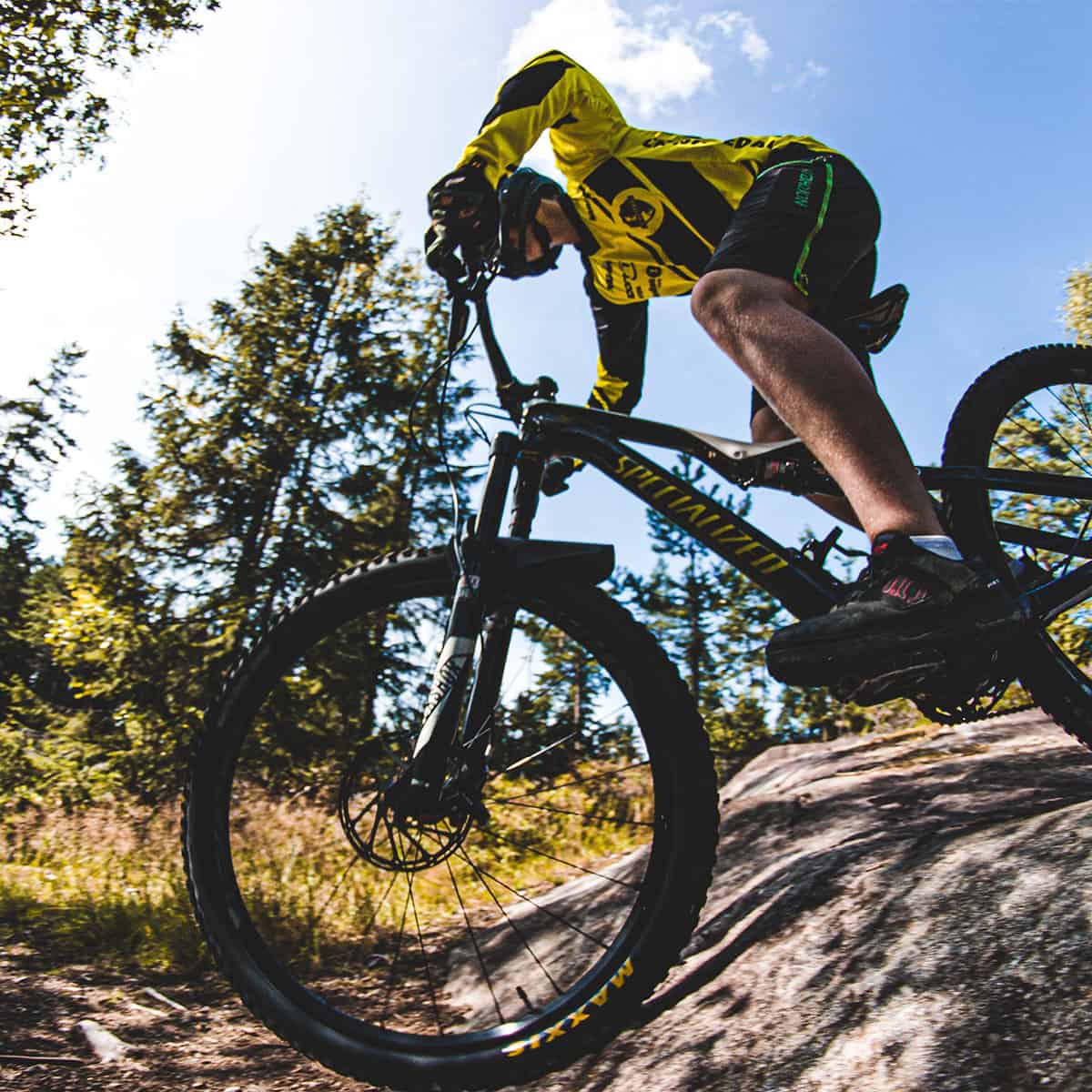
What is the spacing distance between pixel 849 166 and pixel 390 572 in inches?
63.1

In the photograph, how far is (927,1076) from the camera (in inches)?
55.9

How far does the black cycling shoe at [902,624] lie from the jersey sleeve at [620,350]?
3.93 feet

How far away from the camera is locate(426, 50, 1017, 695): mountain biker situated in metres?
1.49

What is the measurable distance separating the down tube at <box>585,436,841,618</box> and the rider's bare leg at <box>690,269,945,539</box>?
0.21 meters

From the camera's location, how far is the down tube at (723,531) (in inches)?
68.7

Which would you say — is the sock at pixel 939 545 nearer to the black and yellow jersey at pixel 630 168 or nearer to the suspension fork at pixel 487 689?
the suspension fork at pixel 487 689

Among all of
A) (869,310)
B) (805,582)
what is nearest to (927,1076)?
(805,582)

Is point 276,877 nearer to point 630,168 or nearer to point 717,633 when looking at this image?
point 630,168

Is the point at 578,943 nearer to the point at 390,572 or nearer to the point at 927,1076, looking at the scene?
the point at 927,1076

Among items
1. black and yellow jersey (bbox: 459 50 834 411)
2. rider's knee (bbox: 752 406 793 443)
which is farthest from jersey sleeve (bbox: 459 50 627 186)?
rider's knee (bbox: 752 406 793 443)

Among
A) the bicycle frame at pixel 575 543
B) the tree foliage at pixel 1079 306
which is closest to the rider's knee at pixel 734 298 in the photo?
the bicycle frame at pixel 575 543

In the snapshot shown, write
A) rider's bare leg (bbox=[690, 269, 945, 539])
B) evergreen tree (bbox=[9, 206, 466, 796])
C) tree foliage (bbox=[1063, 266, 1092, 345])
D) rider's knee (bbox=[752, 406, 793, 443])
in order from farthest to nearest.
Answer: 1. tree foliage (bbox=[1063, 266, 1092, 345])
2. evergreen tree (bbox=[9, 206, 466, 796])
3. rider's knee (bbox=[752, 406, 793, 443])
4. rider's bare leg (bbox=[690, 269, 945, 539])

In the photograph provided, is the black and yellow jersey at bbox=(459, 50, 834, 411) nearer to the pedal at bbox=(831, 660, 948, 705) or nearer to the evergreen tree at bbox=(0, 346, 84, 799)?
the pedal at bbox=(831, 660, 948, 705)

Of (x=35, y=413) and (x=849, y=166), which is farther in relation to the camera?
(x=35, y=413)
